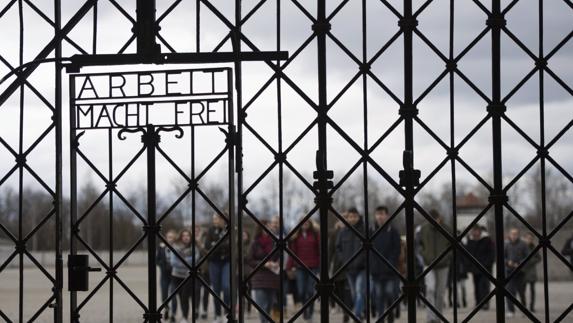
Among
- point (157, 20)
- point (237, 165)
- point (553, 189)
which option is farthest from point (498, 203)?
point (553, 189)

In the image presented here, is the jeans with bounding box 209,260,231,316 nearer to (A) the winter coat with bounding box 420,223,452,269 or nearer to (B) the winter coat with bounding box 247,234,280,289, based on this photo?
(B) the winter coat with bounding box 247,234,280,289

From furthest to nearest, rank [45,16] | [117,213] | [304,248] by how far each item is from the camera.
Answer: [117,213]
[304,248]
[45,16]

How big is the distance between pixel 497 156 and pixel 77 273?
117 inches

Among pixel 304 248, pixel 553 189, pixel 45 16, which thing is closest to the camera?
pixel 45 16

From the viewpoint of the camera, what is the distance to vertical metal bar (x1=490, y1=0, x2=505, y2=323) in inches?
272

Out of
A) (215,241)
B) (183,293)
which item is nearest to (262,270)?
(215,241)

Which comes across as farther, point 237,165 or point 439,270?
point 439,270

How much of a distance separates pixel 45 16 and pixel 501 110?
325 centimetres

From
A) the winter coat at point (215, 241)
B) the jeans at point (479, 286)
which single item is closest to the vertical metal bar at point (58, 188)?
the winter coat at point (215, 241)

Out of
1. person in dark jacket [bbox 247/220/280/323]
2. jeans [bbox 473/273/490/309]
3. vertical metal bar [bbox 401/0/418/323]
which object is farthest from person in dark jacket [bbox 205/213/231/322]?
vertical metal bar [bbox 401/0/418/323]

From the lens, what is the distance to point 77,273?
23.4 ft

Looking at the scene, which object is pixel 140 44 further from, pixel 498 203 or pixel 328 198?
pixel 498 203

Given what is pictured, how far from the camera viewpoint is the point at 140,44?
23.6 ft

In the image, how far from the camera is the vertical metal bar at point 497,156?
6.91 m
